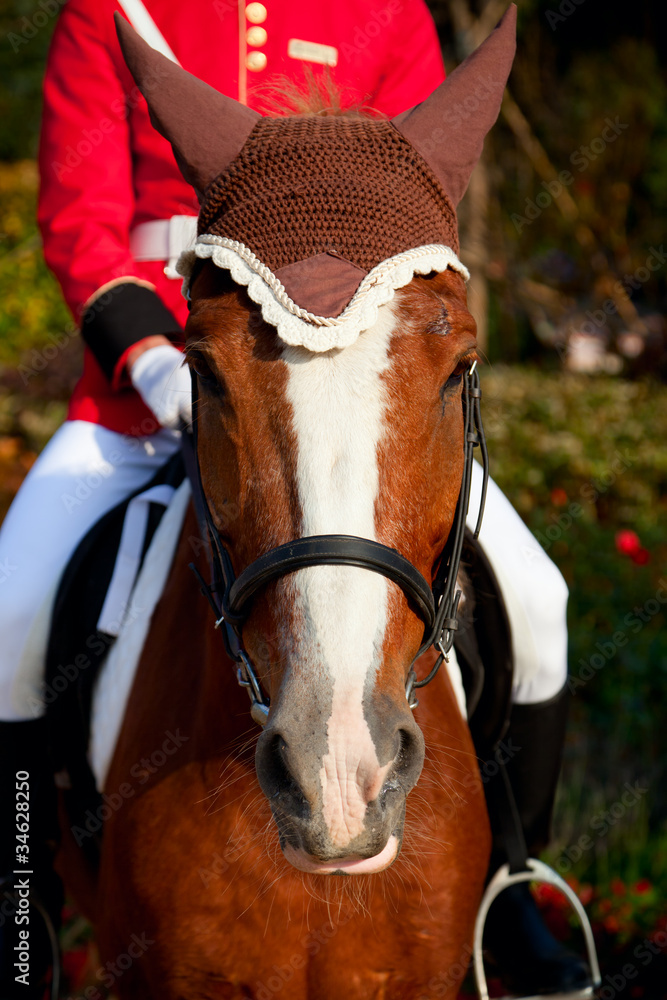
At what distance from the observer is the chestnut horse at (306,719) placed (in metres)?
1.49

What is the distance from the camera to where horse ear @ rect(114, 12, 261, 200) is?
187 cm

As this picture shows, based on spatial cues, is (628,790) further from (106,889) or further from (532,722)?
(106,889)

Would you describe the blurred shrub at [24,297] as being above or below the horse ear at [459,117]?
→ below

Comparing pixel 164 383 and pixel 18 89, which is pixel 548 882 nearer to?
pixel 164 383

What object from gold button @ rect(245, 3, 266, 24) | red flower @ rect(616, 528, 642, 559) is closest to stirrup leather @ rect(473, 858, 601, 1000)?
gold button @ rect(245, 3, 266, 24)

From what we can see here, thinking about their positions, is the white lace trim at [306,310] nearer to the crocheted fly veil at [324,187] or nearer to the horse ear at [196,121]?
the crocheted fly veil at [324,187]

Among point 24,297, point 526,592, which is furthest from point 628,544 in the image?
point 24,297

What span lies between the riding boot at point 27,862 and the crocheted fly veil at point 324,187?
5.50 feet

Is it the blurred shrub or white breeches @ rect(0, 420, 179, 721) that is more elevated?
white breeches @ rect(0, 420, 179, 721)

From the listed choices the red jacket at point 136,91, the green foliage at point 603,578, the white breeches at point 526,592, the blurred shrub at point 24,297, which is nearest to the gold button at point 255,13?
the red jacket at point 136,91

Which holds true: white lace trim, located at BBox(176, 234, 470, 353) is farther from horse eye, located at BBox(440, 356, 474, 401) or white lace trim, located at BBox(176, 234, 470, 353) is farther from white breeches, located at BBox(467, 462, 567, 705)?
white breeches, located at BBox(467, 462, 567, 705)

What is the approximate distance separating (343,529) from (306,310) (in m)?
0.42

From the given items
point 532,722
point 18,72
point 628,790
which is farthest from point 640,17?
point 532,722

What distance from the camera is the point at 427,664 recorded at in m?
2.20
